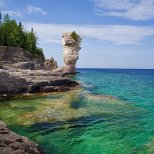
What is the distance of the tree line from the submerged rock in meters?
78.1

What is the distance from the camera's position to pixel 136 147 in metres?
18.3

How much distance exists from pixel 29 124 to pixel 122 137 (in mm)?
7524

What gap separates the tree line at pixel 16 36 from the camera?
91.8 meters

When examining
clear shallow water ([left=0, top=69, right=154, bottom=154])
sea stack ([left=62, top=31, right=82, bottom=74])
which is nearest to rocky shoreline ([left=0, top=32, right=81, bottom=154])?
sea stack ([left=62, top=31, right=82, bottom=74])

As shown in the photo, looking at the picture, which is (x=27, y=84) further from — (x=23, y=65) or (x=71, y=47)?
(x=71, y=47)

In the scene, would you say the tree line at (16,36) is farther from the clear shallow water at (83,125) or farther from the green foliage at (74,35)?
the clear shallow water at (83,125)

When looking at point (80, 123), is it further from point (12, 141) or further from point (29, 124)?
point (12, 141)

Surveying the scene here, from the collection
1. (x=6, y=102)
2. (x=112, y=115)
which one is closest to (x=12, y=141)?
(x=112, y=115)

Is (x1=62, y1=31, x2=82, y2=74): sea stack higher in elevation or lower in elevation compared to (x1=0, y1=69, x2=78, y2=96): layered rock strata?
higher

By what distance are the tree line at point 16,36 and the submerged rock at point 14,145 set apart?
7810cm

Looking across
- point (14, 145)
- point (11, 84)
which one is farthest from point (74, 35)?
point (14, 145)

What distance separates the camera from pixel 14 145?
14.4 meters

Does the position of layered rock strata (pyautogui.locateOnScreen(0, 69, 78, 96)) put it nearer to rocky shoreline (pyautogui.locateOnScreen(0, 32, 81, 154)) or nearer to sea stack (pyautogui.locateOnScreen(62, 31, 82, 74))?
rocky shoreline (pyautogui.locateOnScreen(0, 32, 81, 154))

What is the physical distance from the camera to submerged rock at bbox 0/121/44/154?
45.3 feet
